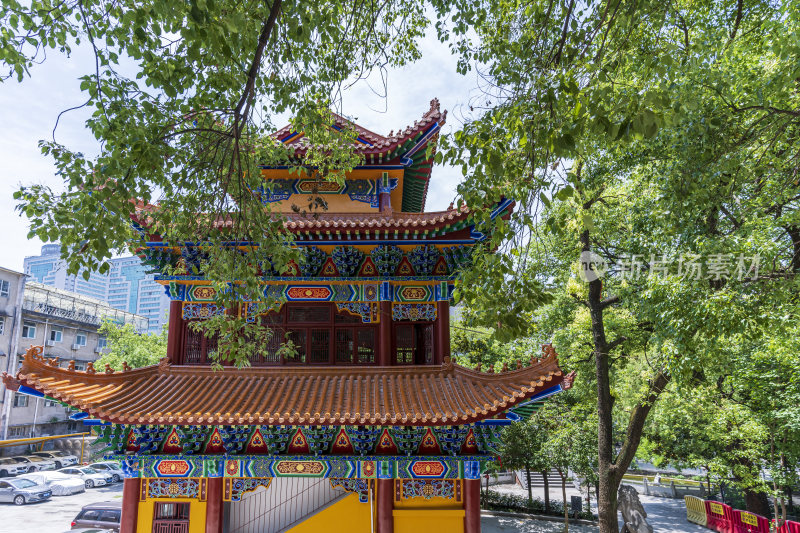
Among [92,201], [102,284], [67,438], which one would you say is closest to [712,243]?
[92,201]

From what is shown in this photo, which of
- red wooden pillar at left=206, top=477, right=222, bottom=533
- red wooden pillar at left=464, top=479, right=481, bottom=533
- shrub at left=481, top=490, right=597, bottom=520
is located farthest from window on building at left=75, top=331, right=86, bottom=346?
red wooden pillar at left=464, top=479, right=481, bottom=533

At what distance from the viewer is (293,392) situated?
26.0 ft

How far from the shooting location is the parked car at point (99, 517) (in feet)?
56.4

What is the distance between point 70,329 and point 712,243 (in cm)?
4161

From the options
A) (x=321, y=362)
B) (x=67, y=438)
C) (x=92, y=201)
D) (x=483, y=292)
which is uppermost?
(x=92, y=201)

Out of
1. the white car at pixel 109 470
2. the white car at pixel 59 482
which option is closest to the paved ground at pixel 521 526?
the white car at pixel 59 482

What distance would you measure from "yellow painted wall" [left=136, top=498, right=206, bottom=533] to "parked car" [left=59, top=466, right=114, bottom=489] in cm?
2361

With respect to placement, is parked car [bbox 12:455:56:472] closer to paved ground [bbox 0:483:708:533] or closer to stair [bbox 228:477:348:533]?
paved ground [bbox 0:483:708:533]

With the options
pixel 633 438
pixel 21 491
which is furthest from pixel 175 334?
pixel 21 491

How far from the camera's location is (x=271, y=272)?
877cm

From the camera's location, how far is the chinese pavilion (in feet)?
24.0

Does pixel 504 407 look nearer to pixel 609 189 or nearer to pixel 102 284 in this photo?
pixel 609 189

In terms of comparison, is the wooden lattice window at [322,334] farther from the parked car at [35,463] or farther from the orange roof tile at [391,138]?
the parked car at [35,463]

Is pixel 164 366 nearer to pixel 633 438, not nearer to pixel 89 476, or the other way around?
Result: pixel 633 438
